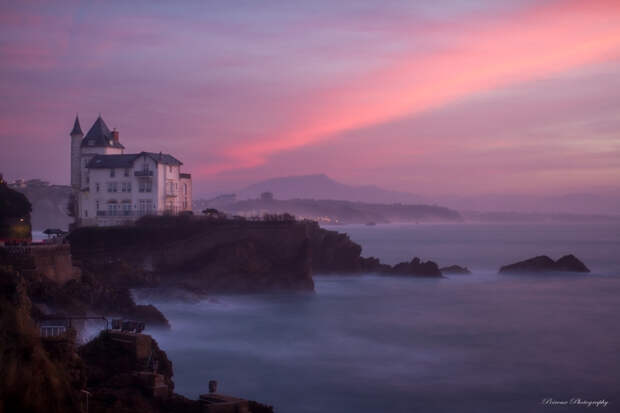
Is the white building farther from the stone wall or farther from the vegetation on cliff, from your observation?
the stone wall

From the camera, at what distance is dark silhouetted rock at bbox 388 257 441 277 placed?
51734 mm

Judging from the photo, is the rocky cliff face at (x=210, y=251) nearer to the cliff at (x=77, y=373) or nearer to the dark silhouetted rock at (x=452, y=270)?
the dark silhouetted rock at (x=452, y=270)

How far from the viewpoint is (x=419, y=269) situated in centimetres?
5194

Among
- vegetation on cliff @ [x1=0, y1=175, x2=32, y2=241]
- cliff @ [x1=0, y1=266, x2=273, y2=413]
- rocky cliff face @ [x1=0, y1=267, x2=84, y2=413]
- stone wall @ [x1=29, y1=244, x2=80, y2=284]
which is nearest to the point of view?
rocky cliff face @ [x1=0, y1=267, x2=84, y2=413]

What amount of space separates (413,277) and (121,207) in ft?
76.8

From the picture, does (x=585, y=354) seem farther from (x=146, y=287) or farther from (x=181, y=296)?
(x=146, y=287)

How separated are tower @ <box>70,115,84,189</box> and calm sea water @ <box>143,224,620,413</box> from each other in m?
18.7

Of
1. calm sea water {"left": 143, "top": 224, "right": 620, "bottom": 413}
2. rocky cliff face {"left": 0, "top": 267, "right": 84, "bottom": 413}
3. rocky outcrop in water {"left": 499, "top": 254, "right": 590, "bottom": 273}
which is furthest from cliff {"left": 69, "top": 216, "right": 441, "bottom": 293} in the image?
rocky cliff face {"left": 0, "top": 267, "right": 84, "bottom": 413}

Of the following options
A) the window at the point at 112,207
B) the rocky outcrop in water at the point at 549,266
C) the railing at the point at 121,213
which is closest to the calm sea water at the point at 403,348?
the rocky outcrop in water at the point at 549,266

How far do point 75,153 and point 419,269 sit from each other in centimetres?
2879

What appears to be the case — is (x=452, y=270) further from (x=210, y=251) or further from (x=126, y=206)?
(x=126, y=206)

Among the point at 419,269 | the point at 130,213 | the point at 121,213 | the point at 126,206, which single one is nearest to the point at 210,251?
the point at 130,213

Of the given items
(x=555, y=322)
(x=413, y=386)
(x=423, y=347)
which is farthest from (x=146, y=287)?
(x=555, y=322)

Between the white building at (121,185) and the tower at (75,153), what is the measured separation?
0.16 meters
